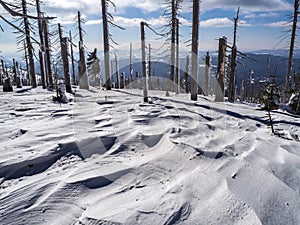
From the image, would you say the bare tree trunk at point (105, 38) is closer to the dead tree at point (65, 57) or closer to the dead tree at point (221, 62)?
the dead tree at point (65, 57)

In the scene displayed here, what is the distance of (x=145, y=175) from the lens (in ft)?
8.31

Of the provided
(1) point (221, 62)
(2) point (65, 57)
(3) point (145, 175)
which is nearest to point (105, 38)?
(2) point (65, 57)

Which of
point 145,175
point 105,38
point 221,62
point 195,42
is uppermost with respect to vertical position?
point 105,38

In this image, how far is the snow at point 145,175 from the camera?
1874mm

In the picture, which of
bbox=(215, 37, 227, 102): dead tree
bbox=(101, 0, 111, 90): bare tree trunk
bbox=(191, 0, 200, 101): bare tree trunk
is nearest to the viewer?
bbox=(191, 0, 200, 101): bare tree trunk

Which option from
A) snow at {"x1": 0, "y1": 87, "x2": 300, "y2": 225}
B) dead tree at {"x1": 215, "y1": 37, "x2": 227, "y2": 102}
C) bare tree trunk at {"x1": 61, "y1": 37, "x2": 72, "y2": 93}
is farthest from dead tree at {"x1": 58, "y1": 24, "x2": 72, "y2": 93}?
dead tree at {"x1": 215, "y1": 37, "x2": 227, "y2": 102}

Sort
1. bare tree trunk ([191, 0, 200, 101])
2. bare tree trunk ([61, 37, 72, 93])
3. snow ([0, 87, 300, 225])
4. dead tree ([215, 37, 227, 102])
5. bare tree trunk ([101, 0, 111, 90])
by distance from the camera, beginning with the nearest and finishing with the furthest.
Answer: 1. snow ([0, 87, 300, 225])
2. bare tree trunk ([191, 0, 200, 101])
3. dead tree ([215, 37, 227, 102])
4. bare tree trunk ([61, 37, 72, 93])
5. bare tree trunk ([101, 0, 111, 90])

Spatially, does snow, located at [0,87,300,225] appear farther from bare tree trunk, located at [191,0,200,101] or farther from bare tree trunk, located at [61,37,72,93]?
bare tree trunk, located at [61,37,72,93]

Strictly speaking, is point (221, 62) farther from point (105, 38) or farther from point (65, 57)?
point (65, 57)

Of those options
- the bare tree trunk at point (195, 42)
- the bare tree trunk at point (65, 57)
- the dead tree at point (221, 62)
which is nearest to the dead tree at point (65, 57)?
the bare tree trunk at point (65, 57)

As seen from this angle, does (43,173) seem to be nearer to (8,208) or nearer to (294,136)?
(8,208)

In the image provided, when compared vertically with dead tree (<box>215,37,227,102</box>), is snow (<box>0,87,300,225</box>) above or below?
below

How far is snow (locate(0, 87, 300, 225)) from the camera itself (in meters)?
1.87

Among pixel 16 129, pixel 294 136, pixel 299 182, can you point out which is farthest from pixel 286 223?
pixel 16 129
